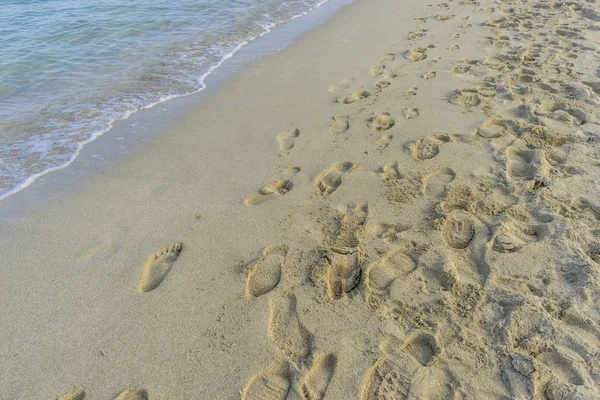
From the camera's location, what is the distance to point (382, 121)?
3.92 metres

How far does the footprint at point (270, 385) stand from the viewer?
1.79 metres

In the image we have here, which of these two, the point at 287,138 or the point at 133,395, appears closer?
the point at 133,395

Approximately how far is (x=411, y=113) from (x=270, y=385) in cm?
307

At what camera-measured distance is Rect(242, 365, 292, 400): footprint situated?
1792 millimetres

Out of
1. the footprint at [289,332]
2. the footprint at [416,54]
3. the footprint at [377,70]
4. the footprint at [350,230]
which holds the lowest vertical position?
the footprint at [377,70]

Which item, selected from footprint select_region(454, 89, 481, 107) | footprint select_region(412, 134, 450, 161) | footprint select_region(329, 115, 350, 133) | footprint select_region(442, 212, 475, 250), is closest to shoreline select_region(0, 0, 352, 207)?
footprint select_region(329, 115, 350, 133)

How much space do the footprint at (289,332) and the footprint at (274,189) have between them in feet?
3.42

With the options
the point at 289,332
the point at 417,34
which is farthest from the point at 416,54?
the point at 289,332

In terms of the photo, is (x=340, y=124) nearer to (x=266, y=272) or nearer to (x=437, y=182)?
(x=437, y=182)

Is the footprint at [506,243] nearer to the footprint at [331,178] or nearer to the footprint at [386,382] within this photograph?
the footprint at [386,382]

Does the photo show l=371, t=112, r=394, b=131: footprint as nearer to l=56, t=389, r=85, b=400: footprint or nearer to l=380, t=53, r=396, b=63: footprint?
l=380, t=53, r=396, b=63: footprint

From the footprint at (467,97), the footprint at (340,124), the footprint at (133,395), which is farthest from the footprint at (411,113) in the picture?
the footprint at (133,395)

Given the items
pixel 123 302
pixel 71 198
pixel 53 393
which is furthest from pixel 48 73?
pixel 53 393

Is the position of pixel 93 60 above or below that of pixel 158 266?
above
